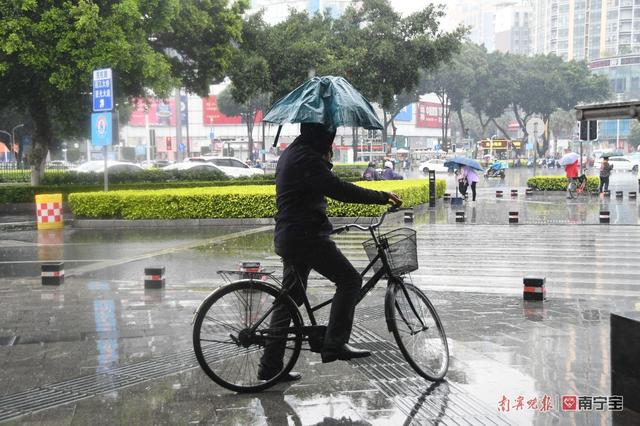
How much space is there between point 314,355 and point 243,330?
3.67ft

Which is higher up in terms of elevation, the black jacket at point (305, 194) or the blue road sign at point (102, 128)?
the blue road sign at point (102, 128)

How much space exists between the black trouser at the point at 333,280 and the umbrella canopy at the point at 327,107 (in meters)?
0.86

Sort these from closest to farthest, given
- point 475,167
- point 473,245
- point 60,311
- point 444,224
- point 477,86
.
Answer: point 60,311 < point 473,245 < point 444,224 < point 475,167 < point 477,86

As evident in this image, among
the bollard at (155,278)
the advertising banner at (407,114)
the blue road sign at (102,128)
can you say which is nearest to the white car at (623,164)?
the advertising banner at (407,114)

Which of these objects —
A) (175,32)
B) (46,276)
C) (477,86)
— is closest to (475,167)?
(175,32)

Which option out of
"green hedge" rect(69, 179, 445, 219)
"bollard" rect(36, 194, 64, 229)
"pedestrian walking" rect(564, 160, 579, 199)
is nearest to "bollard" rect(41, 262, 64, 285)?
"green hedge" rect(69, 179, 445, 219)

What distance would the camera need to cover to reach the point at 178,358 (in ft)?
19.5

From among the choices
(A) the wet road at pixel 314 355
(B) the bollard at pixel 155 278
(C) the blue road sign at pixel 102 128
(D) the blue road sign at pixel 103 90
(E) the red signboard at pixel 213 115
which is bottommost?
(A) the wet road at pixel 314 355

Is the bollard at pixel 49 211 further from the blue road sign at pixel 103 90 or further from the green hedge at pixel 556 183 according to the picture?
the green hedge at pixel 556 183

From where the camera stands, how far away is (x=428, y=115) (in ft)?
344

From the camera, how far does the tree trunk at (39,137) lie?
25.2 metres

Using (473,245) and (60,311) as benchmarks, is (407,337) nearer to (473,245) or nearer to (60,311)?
(60,311)

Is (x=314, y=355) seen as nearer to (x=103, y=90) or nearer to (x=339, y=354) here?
(x=339, y=354)

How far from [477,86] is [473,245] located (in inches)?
2303
